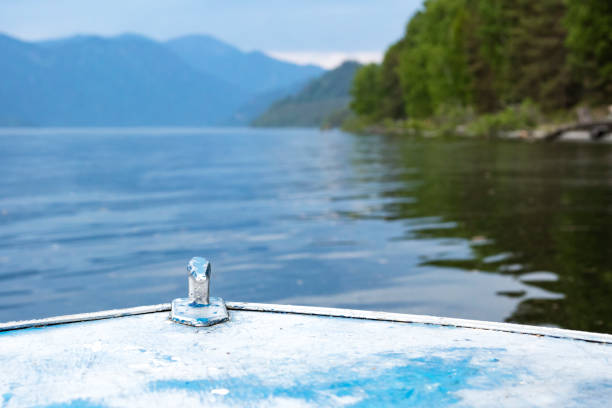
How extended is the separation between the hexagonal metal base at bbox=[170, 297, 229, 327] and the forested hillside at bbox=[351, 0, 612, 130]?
5205 centimetres

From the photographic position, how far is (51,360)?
277cm

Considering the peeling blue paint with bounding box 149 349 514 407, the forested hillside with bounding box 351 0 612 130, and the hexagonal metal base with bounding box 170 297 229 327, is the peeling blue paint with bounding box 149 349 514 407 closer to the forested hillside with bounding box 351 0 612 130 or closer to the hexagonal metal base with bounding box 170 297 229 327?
the hexagonal metal base with bounding box 170 297 229 327

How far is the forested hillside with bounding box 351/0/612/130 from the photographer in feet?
171

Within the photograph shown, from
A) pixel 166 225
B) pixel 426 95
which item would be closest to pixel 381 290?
pixel 166 225

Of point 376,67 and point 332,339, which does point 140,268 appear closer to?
point 332,339

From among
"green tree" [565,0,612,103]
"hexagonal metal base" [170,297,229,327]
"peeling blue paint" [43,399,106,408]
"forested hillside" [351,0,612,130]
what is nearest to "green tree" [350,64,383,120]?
"forested hillside" [351,0,612,130]

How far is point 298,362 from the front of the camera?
9.10ft

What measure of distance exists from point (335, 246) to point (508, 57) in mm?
63106

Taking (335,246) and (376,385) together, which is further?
(335,246)

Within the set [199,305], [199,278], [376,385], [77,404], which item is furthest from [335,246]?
[77,404]

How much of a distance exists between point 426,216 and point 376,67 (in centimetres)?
11999

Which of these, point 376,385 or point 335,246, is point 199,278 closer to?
point 376,385

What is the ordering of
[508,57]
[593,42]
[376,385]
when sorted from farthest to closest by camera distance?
[508,57] < [593,42] < [376,385]

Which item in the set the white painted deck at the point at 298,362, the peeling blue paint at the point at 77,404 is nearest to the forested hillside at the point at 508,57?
the white painted deck at the point at 298,362
